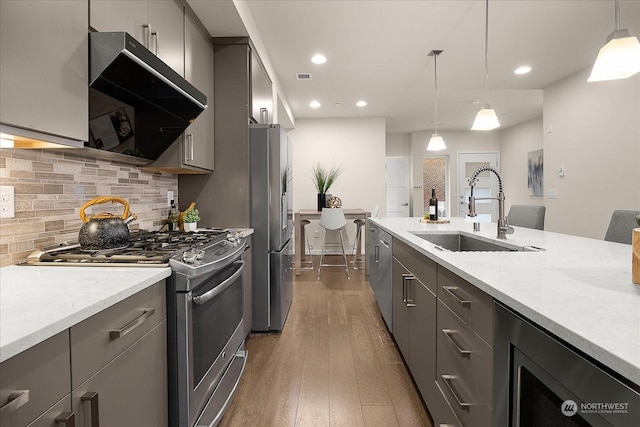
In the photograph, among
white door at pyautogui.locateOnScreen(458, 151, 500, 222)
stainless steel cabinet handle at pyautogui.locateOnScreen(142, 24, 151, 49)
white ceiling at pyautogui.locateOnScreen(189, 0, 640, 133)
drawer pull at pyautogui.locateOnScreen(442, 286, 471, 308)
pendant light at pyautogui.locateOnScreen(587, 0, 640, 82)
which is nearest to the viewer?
drawer pull at pyautogui.locateOnScreen(442, 286, 471, 308)

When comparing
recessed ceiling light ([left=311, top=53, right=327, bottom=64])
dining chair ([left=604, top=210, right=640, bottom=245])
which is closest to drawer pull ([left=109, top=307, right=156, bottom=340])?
dining chair ([left=604, top=210, right=640, bottom=245])

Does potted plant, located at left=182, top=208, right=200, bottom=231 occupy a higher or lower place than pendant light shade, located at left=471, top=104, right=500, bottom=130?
lower

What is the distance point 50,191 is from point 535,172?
7664 mm

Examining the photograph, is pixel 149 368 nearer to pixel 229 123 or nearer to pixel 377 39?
pixel 229 123

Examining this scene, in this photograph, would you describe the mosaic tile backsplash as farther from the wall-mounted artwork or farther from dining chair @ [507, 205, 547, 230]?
the wall-mounted artwork

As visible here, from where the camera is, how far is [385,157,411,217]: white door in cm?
802

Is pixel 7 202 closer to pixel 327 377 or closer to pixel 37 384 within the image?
pixel 37 384

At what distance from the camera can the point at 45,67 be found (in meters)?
1.05

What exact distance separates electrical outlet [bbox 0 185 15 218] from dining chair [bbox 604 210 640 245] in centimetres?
288

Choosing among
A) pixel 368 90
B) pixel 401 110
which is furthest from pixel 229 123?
pixel 401 110

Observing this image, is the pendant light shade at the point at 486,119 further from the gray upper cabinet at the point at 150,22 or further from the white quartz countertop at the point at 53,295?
the white quartz countertop at the point at 53,295

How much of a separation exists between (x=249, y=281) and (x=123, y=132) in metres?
1.40

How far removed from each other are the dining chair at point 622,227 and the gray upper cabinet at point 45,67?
2663 millimetres

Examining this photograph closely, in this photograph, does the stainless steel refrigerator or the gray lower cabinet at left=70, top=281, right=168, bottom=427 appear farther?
the stainless steel refrigerator
